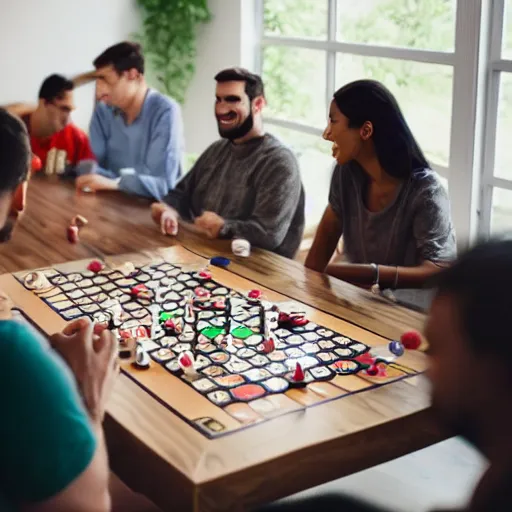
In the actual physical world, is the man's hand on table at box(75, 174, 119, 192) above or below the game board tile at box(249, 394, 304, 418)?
above

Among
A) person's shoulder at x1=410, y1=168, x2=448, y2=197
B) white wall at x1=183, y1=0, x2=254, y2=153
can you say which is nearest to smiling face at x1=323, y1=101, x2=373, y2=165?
person's shoulder at x1=410, y1=168, x2=448, y2=197

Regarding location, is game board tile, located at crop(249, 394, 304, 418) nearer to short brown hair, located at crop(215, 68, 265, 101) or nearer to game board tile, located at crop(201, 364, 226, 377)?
game board tile, located at crop(201, 364, 226, 377)

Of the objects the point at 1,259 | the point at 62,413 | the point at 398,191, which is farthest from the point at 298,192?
the point at 62,413

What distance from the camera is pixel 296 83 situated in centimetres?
446

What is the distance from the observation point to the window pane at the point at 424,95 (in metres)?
3.52

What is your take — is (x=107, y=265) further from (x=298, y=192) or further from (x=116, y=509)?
(x=116, y=509)

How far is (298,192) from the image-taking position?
9.59ft

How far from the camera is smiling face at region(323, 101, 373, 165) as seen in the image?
2.57m

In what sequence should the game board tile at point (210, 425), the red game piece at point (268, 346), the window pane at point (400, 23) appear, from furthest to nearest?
1. the window pane at point (400, 23)
2. the red game piece at point (268, 346)
3. the game board tile at point (210, 425)

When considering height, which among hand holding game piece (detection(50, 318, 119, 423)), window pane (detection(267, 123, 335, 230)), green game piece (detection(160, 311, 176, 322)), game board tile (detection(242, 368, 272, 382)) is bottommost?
window pane (detection(267, 123, 335, 230))

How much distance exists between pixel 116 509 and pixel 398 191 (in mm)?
1263

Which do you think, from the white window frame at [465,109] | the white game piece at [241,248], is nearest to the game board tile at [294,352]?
the white game piece at [241,248]

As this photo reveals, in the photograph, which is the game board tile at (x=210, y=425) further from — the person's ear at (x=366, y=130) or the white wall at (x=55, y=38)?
the white wall at (x=55, y=38)

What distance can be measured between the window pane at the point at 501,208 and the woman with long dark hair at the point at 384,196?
89cm
